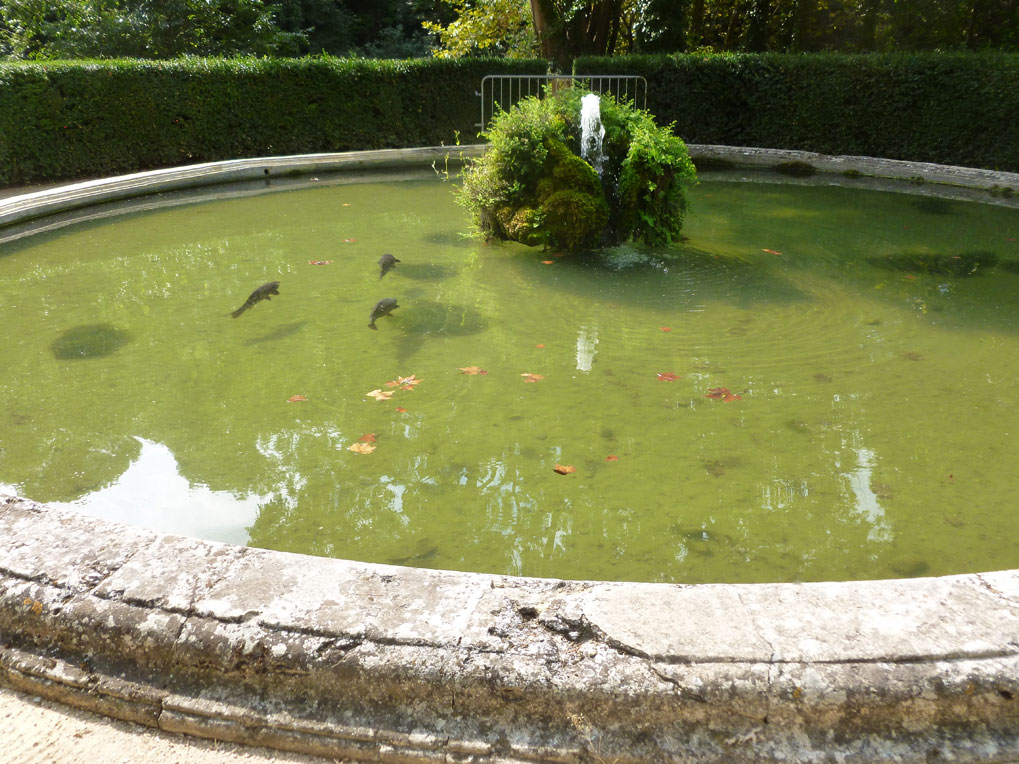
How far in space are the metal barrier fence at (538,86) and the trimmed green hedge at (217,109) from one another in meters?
0.27

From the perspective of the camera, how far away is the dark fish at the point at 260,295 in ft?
20.0

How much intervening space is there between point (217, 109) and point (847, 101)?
446 inches

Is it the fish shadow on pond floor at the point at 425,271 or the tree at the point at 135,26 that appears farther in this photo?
the tree at the point at 135,26

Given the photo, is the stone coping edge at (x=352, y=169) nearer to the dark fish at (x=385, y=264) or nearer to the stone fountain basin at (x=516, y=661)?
the dark fish at (x=385, y=264)

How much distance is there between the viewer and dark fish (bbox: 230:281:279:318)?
6094 millimetres

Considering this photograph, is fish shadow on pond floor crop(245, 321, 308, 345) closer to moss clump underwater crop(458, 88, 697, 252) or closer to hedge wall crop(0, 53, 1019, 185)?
A: moss clump underwater crop(458, 88, 697, 252)

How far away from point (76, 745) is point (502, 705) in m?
1.19

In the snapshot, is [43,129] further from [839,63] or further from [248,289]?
[839,63]

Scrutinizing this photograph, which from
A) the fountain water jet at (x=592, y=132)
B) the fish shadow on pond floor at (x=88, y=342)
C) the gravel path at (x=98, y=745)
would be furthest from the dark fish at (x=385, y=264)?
the gravel path at (x=98, y=745)

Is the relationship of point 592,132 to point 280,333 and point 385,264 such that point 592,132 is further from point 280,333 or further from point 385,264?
point 280,333

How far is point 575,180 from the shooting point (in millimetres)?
7691

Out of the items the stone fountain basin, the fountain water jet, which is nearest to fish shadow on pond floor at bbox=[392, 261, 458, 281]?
the fountain water jet

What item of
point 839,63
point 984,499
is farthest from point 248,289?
point 839,63

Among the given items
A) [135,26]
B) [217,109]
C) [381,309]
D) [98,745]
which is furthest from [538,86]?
[98,745]
